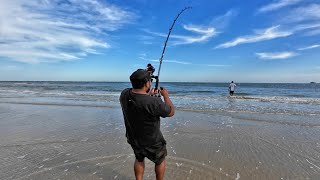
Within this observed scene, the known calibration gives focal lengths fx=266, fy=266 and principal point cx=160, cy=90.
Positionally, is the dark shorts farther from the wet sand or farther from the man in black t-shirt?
the wet sand

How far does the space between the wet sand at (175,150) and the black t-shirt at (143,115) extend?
1299mm

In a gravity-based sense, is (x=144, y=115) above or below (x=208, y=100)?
above

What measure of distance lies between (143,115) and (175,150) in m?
2.90

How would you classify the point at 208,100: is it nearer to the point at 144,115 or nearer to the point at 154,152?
the point at 154,152

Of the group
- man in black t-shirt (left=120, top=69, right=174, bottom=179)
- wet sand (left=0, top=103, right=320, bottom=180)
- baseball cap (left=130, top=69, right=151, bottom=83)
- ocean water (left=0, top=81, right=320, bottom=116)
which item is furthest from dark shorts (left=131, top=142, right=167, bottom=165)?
ocean water (left=0, top=81, right=320, bottom=116)

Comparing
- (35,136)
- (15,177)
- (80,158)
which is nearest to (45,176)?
(15,177)

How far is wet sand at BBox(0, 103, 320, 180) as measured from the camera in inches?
175

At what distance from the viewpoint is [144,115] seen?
3045mm

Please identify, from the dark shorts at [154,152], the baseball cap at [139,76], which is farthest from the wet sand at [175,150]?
the baseball cap at [139,76]

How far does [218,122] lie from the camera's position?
9.28 m

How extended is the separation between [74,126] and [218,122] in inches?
189

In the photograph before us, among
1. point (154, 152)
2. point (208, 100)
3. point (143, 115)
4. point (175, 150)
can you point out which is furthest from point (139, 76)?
point (208, 100)

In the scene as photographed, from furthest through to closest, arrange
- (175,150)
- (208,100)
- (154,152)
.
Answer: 1. (208,100)
2. (175,150)
3. (154,152)

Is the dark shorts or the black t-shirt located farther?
the dark shorts
